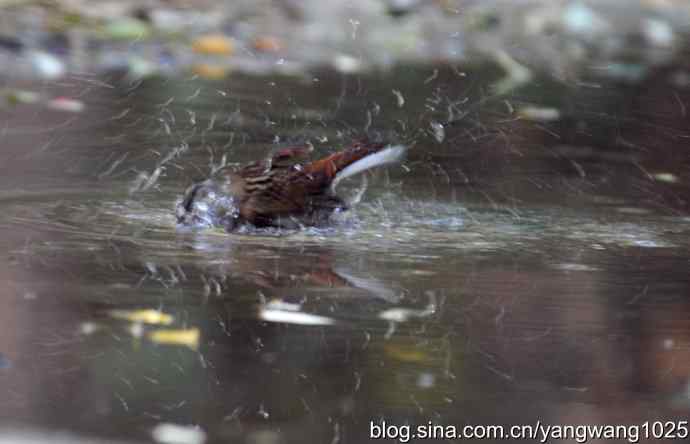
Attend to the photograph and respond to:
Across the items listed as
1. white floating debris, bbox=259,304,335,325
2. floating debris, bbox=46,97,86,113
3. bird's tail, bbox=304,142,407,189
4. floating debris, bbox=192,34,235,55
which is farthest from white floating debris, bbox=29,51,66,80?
white floating debris, bbox=259,304,335,325

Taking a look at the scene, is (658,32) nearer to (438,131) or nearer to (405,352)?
(438,131)

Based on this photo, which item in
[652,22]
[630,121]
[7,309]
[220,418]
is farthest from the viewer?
[652,22]

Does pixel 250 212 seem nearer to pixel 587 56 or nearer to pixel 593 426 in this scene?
pixel 593 426

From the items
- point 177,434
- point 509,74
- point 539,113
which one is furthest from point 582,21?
point 177,434

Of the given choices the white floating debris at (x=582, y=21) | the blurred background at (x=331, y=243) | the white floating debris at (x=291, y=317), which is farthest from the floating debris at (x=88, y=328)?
the white floating debris at (x=582, y=21)

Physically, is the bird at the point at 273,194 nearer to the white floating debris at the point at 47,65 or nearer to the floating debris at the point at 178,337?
the floating debris at the point at 178,337

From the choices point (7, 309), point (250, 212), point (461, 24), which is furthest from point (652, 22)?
point (7, 309)
